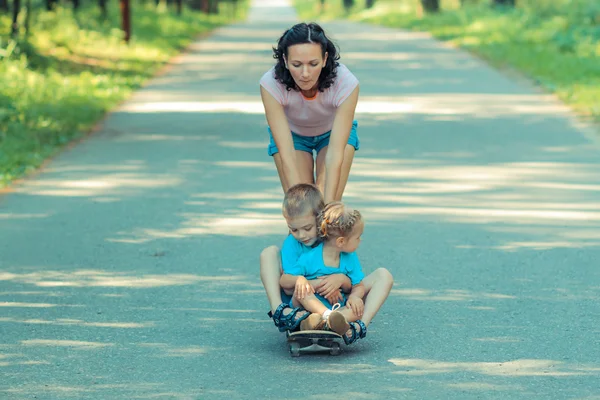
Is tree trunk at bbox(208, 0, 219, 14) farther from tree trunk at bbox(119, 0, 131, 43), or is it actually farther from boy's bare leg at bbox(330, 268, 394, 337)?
boy's bare leg at bbox(330, 268, 394, 337)

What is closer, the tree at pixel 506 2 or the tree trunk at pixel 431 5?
the tree at pixel 506 2

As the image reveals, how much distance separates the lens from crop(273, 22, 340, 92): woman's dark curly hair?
5867 millimetres

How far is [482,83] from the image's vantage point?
1980 centimetres

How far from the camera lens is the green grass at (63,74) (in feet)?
44.1

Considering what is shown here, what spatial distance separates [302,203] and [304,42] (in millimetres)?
841

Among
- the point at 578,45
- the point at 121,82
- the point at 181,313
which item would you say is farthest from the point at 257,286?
the point at 578,45

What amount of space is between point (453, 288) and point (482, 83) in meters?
13.2

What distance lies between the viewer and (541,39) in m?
27.0

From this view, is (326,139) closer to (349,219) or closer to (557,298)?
(349,219)

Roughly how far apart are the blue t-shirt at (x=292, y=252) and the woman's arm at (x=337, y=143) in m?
0.34

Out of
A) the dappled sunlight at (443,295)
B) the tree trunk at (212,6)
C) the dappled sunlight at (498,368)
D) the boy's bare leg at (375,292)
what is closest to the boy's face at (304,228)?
the boy's bare leg at (375,292)

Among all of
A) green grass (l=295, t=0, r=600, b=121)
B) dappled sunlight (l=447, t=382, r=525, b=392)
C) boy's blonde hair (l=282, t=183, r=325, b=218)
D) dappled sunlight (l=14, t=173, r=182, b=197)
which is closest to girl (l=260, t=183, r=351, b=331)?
boy's blonde hair (l=282, t=183, r=325, b=218)

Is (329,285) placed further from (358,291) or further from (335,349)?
(335,349)

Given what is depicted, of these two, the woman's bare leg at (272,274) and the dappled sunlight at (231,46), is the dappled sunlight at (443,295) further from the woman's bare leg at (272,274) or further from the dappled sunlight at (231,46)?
the dappled sunlight at (231,46)
